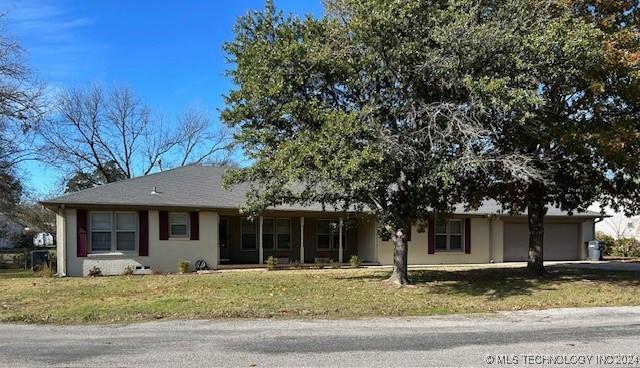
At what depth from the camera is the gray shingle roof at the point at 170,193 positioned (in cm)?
2177

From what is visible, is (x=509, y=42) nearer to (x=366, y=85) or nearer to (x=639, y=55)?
(x=366, y=85)

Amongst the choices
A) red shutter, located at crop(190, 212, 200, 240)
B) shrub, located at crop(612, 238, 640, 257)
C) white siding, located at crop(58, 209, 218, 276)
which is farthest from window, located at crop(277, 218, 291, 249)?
shrub, located at crop(612, 238, 640, 257)

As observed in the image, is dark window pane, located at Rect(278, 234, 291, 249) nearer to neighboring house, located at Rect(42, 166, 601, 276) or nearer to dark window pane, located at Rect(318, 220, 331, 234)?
neighboring house, located at Rect(42, 166, 601, 276)

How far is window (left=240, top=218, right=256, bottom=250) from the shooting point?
86.7 feet

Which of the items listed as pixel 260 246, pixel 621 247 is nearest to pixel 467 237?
pixel 260 246

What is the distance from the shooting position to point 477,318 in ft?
38.9

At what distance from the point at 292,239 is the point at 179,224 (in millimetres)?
5814

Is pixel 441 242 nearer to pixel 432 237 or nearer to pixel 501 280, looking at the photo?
pixel 432 237

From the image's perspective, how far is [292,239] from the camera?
2714 cm

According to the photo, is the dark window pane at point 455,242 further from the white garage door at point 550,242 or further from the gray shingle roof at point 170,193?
the white garage door at point 550,242

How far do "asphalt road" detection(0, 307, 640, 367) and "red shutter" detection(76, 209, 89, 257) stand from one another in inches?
429

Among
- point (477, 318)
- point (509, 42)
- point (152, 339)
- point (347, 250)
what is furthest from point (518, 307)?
point (347, 250)

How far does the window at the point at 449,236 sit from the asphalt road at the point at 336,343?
15.8 meters

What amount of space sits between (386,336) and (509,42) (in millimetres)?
7611
